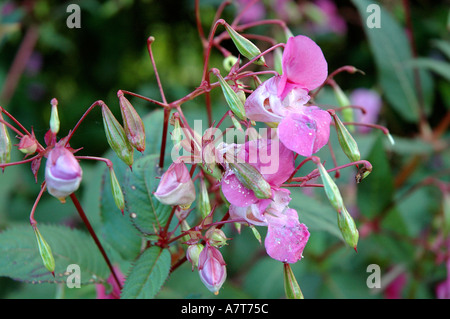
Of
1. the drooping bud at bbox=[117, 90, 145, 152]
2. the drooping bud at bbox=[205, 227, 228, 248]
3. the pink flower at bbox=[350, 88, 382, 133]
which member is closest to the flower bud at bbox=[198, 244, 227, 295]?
the drooping bud at bbox=[205, 227, 228, 248]

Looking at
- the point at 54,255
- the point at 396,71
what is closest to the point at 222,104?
the point at 396,71

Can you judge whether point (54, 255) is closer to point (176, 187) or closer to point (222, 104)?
point (176, 187)

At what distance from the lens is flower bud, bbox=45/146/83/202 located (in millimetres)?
477

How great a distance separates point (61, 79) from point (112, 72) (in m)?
0.30

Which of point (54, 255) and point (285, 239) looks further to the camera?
point (54, 255)

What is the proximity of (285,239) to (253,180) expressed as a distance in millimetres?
82

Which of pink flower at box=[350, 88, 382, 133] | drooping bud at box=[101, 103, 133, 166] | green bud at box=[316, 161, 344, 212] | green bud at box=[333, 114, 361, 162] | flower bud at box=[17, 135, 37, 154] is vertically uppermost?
flower bud at box=[17, 135, 37, 154]

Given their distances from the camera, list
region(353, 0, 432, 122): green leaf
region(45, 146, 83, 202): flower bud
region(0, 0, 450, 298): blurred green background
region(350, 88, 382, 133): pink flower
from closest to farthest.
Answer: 1. region(45, 146, 83, 202): flower bud
2. region(0, 0, 450, 298): blurred green background
3. region(353, 0, 432, 122): green leaf
4. region(350, 88, 382, 133): pink flower

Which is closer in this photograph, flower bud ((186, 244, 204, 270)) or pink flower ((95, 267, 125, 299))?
flower bud ((186, 244, 204, 270))

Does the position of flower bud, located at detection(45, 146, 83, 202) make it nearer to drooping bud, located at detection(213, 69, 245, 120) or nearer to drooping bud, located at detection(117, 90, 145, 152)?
drooping bud, located at detection(117, 90, 145, 152)


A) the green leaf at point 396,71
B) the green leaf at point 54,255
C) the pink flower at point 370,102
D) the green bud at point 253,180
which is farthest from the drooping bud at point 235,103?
the pink flower at point 370,102

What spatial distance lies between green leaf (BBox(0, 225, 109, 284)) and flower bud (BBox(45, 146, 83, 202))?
25 cm

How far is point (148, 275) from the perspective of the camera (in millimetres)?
588
